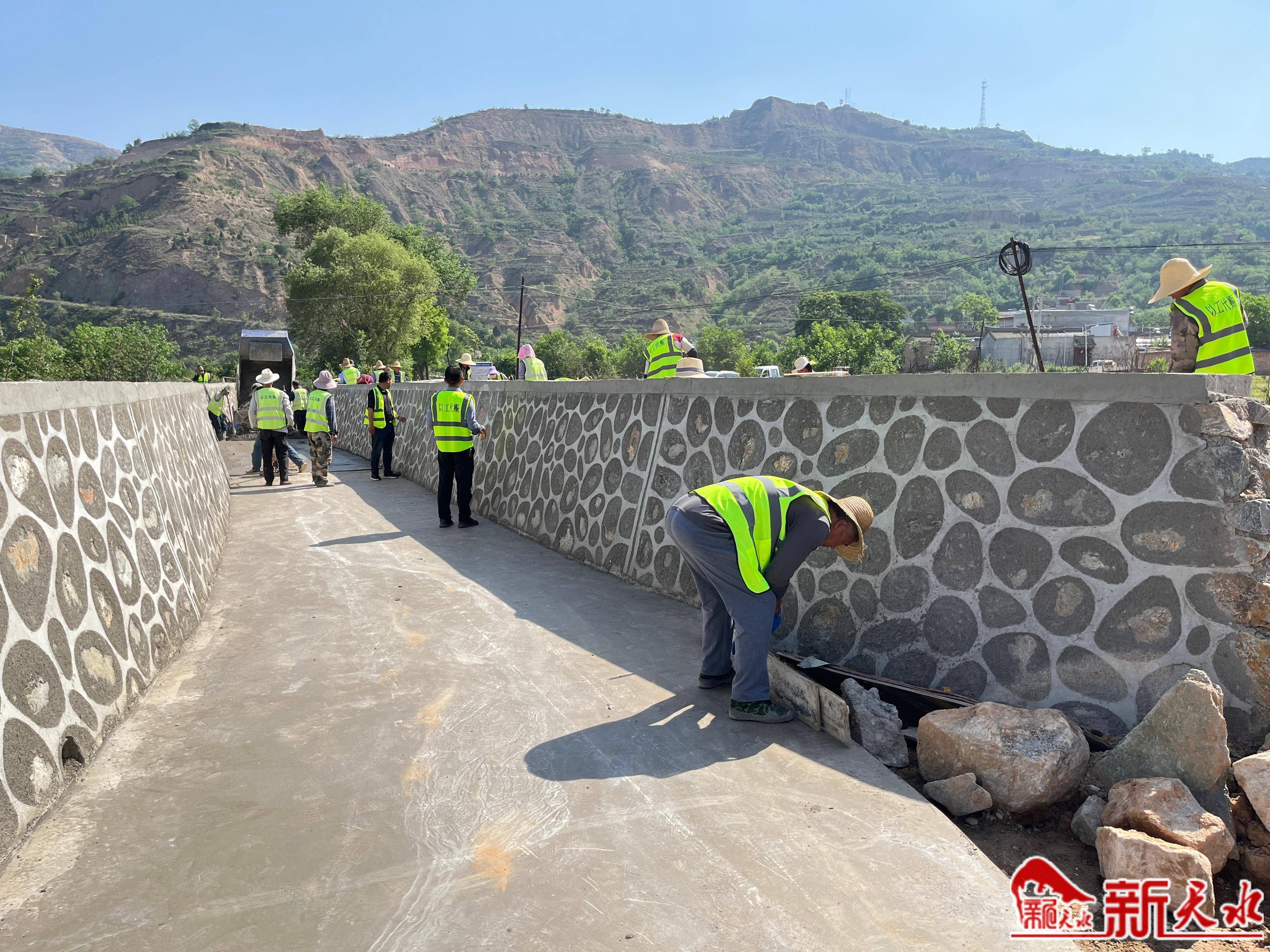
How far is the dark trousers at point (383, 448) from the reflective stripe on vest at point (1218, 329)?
1195 centimetres

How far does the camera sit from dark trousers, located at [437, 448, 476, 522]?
9727 millimetres

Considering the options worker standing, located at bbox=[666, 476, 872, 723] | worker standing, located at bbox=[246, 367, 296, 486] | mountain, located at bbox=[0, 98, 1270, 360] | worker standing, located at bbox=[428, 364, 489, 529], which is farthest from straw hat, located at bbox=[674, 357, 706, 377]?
mountain, located at bbox=[0, 98, 1270, 360]

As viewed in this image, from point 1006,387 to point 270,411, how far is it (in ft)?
37.1

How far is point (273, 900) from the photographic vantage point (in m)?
2.70

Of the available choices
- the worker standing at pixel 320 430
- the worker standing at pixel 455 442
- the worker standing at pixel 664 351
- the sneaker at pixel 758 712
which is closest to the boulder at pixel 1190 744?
the sneaker at pixel 758 712

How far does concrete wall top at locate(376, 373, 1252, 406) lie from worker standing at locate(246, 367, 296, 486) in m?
8.19

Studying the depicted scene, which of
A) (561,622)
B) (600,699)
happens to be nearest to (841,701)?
(600,699)

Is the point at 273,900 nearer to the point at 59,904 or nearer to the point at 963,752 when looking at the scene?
the point at 59,904

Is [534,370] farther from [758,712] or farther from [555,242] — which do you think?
[555,242]

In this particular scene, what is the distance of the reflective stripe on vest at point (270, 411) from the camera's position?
12.7 meters

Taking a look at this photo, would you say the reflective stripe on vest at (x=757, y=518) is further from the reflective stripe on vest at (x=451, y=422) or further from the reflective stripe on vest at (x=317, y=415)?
the reflective stripe on vest at (x=317, y=415)

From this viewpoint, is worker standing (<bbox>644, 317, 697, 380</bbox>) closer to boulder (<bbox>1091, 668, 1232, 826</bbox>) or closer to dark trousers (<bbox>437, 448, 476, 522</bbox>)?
dark trousers (<bbox>437, 448, 476, 522</bbox>)

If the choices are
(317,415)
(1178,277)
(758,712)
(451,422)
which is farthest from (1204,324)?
(317,415)

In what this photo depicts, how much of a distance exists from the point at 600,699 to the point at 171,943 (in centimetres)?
237
